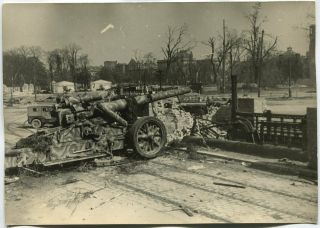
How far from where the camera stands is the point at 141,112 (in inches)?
323

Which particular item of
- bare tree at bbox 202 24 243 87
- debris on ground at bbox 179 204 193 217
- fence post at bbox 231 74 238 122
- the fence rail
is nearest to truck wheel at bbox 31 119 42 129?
debris on ground at bbox 179 204 193 217

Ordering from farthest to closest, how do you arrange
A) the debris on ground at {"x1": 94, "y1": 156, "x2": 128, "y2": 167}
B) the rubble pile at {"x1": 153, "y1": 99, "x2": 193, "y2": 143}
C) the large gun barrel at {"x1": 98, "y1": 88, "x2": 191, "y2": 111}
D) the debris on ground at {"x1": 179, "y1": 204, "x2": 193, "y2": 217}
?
the rubble pile at {"x1": 153, "y1": 99, "x2": 193, "y2": 143}
the large gun barrel at {"x1": 98, "y1": 88, "x2": 191, "y2": 111}
the debris on ground at {"x1": 94, "y1": 156, "x2": 128, "y2": 167}
the debris on ground at {"x1": 179, "y1": 204, "x2": 193, "y2": 217}

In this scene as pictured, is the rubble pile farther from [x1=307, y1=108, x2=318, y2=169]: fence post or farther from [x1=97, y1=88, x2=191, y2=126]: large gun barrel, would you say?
[x1=307, y1=108, x2=318, y2=169]: fence post

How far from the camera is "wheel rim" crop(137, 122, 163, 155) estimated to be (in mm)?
7625

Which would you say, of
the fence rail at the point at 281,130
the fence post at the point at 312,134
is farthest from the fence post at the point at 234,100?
the fence post at the point at 312,134

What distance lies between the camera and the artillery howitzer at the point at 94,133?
264 inches

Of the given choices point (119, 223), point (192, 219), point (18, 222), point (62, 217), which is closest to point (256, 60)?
point (192, 219)

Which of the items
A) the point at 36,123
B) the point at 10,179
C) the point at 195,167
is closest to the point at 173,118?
the point at 195,167

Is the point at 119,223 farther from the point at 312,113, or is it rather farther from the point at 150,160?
the point at 312,113

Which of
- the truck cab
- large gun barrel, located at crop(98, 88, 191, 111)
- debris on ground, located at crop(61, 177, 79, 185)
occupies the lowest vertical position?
debris on ground, located at crop(61, 177, 79, 185)

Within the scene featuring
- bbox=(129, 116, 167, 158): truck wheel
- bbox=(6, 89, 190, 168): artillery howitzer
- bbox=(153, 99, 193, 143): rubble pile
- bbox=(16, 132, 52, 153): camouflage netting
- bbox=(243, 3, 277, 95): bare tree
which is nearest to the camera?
bbox=(243, 3, 277, 95): bare tree

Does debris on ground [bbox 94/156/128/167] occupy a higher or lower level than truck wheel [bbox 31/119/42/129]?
lower

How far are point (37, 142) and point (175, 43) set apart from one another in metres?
2.43

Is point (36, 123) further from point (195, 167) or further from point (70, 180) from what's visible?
point (195, 167)
